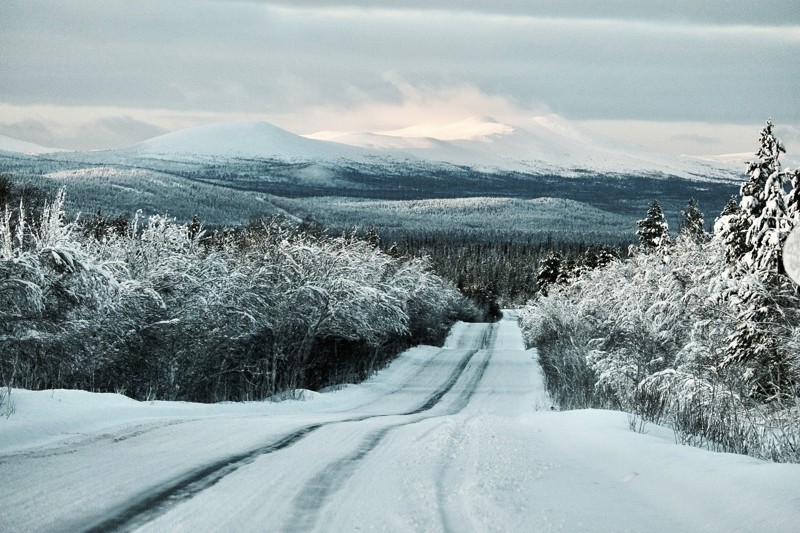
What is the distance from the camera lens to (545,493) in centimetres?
724

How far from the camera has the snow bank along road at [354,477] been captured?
5945 mm

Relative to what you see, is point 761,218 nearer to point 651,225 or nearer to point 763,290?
point 763,290

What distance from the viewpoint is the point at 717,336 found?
22344mm

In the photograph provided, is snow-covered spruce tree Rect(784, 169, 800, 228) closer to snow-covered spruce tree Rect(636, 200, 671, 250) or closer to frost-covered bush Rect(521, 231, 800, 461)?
frost-covered bush Rect(521, 231, 800, 461)

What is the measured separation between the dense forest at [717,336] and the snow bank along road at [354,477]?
132 cm

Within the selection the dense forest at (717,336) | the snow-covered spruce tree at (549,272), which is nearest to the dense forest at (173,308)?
the dense forest at (717,336)

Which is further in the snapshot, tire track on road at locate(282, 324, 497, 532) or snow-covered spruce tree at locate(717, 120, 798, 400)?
snow-covered spruce tree at locate(717, 120, 798, 400)

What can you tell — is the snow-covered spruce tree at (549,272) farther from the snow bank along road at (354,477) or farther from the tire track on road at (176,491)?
the tire track on road at (176,491)

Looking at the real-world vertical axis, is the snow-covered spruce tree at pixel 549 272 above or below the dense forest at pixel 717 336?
below

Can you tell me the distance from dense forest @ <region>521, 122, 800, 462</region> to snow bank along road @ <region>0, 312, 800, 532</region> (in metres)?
1.32

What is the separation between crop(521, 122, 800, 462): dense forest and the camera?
36.9ft

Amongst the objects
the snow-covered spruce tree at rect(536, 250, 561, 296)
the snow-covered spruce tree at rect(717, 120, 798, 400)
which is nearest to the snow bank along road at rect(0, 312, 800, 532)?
the snow-covered spruce tree at rect(717, 120, 798, 400)

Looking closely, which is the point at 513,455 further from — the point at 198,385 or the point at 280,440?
the point at 198,385

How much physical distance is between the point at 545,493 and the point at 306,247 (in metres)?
23.7
